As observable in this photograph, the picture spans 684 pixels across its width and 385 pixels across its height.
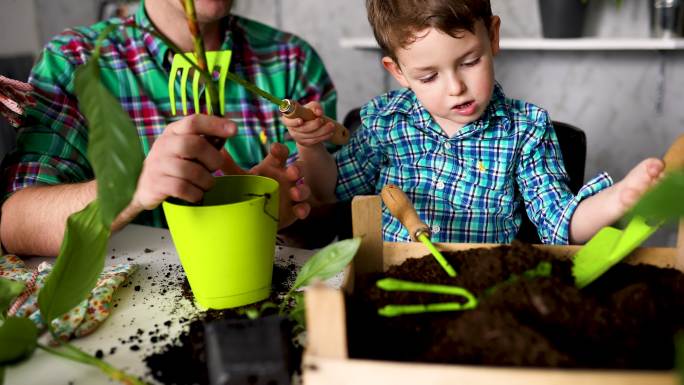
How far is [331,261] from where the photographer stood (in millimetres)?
751

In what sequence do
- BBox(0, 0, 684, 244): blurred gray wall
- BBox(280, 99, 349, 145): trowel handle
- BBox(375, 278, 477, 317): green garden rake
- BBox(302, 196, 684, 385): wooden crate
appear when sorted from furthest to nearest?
BBox(0, 0, 684, 244): blurred gray wall
BBox(280, 99, 349, 145): trowel handle
BBox(375, 278, 477, 317): green garden rake
BBox(302, 196, 684, 385): wooden crate

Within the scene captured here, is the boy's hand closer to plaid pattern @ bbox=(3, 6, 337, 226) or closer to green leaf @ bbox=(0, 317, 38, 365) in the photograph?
plaid pattern @ bbox=(3, 6, 337, 226)

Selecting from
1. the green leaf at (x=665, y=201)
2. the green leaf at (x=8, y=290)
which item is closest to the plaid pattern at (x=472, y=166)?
the green leaf at (x=665, y=201)

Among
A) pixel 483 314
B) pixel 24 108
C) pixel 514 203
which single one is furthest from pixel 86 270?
pixel 514 203

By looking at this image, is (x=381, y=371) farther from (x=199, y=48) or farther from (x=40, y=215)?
(x=40, y=215)

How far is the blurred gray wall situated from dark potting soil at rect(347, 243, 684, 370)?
1.88 metres

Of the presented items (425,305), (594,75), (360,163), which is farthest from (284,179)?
(594,75)

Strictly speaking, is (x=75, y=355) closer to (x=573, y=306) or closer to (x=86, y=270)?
(x=86, y=270)

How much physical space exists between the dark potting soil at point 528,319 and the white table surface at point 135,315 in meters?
0.28

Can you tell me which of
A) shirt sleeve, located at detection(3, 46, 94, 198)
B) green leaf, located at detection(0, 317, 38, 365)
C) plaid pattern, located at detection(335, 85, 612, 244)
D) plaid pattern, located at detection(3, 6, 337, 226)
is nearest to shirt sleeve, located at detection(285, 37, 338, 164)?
plaid pattern, located at detection(3, 6, 337, 226)

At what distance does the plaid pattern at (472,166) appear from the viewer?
1.15 m

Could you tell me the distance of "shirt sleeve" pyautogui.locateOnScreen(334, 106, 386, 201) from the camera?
4.25 ft

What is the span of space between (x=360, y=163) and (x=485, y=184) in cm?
28

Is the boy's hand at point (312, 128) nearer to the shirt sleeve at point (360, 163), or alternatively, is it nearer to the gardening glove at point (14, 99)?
the shirt sleeve at point (360, 163)
